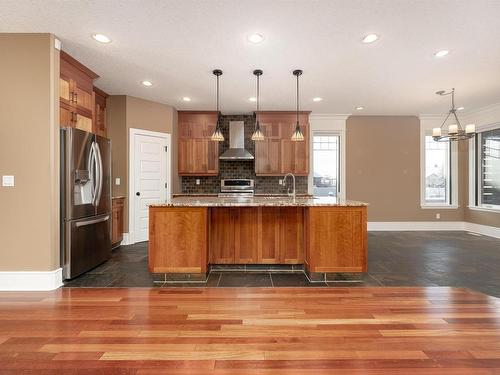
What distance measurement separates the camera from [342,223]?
3148mm

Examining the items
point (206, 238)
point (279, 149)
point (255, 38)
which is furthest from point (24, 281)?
point (279, 149)

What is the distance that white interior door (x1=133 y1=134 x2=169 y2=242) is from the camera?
16.5ft

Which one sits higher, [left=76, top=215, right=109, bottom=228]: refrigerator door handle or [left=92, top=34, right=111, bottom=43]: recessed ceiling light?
[left=92, top=34, right=111, bottom=43]: recessed ceiling light

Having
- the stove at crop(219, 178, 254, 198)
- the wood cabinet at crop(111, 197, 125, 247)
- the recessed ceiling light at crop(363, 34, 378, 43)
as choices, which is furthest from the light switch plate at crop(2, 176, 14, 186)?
the recessed ceiling light at crop(363, 34, 378, 43)

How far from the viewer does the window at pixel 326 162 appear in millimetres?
6570

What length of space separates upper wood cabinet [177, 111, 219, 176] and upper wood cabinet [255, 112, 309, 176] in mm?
1030

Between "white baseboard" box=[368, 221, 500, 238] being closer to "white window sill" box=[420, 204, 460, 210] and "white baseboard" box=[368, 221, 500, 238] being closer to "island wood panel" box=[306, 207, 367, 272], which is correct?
"white window sill" box=[420, 204, 460, 210]

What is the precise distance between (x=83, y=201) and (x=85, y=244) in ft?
1.78

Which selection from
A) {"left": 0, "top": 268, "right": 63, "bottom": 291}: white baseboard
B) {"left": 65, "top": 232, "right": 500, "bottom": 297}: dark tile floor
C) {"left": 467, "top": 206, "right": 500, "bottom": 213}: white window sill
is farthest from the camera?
{"left": 467, "top": 206, "right": 500, "bottom": 213}: white window sill

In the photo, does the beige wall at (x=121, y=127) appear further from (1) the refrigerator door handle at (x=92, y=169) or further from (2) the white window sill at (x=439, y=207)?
(2) the white window sill at (x=439, y=207)

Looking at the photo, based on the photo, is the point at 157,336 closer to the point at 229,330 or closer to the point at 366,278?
the point at 229,330

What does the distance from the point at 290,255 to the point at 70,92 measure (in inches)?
140

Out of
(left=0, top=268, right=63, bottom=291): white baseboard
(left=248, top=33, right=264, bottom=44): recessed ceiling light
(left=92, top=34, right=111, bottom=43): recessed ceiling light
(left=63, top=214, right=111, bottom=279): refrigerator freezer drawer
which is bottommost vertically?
(left=0, top=268, right=63, bottom=291): white baseboard

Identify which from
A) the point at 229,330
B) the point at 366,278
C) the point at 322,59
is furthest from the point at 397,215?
the point at 229,330
